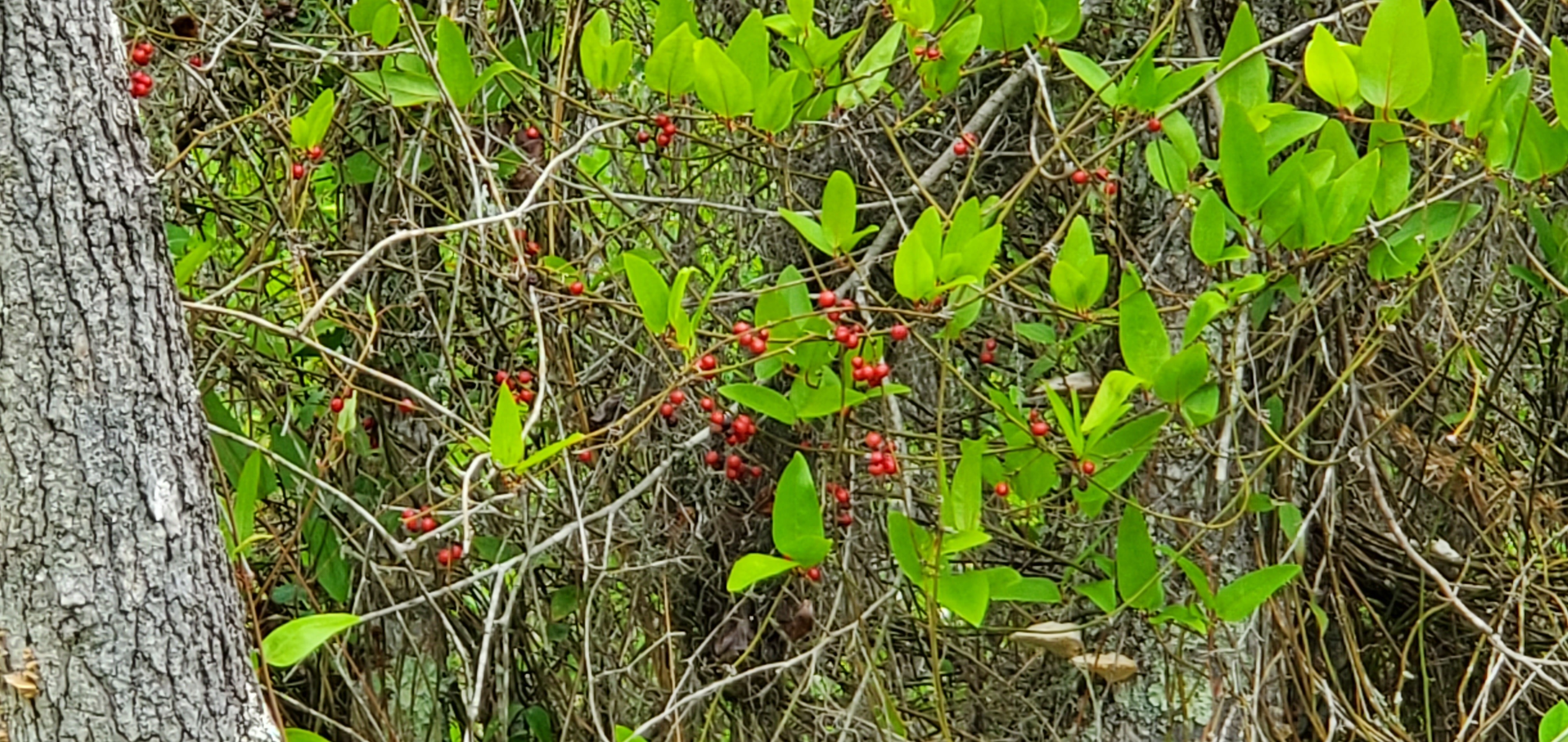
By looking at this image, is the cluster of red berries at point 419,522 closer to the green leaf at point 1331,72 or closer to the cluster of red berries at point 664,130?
the cluster of red berries at point 664,130

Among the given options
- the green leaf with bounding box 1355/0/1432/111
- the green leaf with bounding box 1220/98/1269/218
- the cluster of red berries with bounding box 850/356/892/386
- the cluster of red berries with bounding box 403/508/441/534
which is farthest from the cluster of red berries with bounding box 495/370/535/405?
the green leaf with bounding box 1355/0/1432/111

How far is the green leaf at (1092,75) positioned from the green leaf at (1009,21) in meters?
0.04

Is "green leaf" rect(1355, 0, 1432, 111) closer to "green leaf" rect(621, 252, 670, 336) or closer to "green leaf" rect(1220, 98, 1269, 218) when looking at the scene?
"green leaf" rect(1220, 98, 1269, 218)

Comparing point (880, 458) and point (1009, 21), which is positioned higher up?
point (1009, 21)

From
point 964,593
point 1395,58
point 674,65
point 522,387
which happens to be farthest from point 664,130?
point 1395,58

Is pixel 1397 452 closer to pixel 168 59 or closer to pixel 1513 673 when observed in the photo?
pixel 1513 673

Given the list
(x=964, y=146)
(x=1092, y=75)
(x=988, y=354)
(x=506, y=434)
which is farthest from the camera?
(x=988, y=354)

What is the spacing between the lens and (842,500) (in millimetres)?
1479

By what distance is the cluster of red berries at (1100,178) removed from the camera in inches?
54.3

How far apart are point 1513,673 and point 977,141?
2.62ft

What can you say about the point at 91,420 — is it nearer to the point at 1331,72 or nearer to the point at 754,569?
the point at 754,569

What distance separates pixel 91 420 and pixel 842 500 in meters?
0.70

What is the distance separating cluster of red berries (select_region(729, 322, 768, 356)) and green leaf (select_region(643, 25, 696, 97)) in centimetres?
22

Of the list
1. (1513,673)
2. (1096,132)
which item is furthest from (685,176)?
(1513,673)
